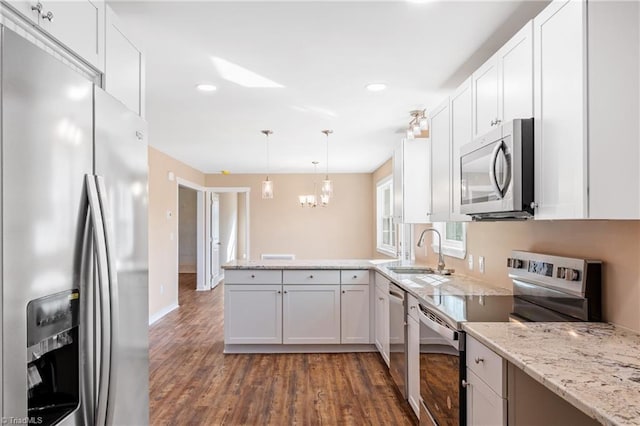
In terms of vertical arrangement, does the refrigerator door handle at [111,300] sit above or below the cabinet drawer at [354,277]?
above

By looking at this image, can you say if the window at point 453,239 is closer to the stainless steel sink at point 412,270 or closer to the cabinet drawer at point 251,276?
the stainless steel sink at point 412,270

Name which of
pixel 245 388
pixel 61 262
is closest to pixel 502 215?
pixel 61 262

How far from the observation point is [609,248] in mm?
1690

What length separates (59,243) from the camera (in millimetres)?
1137

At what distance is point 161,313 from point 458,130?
4781 mm

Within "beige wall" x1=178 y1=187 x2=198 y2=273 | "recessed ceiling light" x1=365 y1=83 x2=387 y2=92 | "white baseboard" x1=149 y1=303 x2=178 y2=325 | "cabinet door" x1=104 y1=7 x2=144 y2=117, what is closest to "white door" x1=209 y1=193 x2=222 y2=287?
"white baseboard" x1=149 y1=303 x2=178 y2=325

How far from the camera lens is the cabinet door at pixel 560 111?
1.44m

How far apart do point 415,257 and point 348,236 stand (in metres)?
3.40

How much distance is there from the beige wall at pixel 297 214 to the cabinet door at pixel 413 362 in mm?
5555

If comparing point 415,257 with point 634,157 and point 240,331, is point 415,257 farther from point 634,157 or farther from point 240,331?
point 634,157

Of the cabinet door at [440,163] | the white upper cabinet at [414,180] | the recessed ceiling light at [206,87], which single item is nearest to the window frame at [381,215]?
the white upper cabinet at [414,180]

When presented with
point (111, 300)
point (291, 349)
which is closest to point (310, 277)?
point (291, 349)

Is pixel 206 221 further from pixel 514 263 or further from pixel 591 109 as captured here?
pixel 591 109

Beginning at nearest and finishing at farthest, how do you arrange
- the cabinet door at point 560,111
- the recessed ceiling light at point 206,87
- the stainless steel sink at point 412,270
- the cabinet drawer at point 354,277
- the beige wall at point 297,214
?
the cabinet door at point 560,111 → the recessed ceiling light at point 206,87 → the stainless steel sink at point 412,270 → the cabinet drawer at point 354,277 → the beige wall at point 297,214
